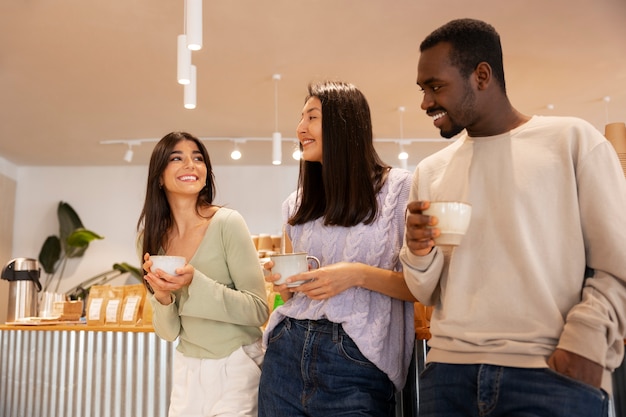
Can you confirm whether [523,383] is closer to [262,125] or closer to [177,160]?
[177,160]

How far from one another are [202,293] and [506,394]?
1056 mm

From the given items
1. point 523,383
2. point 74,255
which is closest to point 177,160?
point 523,383

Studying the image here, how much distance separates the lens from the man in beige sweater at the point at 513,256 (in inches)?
45.6

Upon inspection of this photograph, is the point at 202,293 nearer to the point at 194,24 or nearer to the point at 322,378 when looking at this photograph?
the point at 322,378

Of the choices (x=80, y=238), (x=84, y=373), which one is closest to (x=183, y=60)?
(x=84, y=373)

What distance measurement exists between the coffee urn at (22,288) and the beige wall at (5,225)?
3.74m

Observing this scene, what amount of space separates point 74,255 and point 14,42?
15.9 feet

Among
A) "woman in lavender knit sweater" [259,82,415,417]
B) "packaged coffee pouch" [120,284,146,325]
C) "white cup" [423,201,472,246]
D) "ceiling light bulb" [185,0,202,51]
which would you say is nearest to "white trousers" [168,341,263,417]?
"woman in lavender knit sweater" [259,82,415,417]

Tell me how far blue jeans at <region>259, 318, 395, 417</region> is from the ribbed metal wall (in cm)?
186

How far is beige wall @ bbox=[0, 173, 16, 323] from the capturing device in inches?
328

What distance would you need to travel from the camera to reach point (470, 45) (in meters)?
1.39

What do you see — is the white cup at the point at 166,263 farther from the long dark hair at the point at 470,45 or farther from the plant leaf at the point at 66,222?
the plant leaf at the point at 66,222

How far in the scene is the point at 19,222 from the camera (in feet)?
29.1

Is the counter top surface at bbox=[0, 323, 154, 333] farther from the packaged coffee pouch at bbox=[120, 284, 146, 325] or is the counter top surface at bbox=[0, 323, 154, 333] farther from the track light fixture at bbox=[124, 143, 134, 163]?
the track light fixture at bbox=[124, 143, 134, 163]
